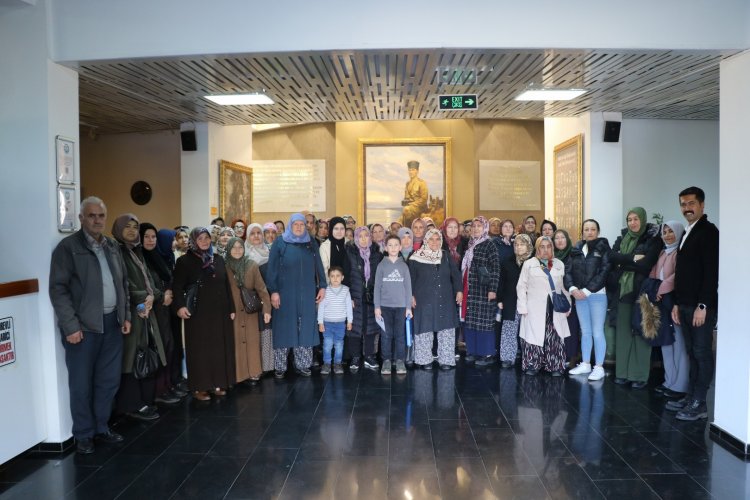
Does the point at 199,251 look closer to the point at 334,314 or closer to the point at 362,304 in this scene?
the point at 334,314

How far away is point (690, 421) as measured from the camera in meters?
3.99

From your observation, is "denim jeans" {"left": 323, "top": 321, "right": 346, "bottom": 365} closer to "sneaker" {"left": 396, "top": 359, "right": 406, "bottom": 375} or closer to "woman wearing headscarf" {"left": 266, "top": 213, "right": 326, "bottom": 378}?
"woman wearing headscarf" {"left": 266, "top": 213, "right": 326, "bottom": 378}

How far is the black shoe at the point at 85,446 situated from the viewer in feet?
11.6

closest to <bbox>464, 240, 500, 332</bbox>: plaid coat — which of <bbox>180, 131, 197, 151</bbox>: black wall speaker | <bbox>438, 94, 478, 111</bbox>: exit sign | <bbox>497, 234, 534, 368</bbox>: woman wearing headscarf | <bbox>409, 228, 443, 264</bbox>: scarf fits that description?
<bbox>497, 234, 534, 368</bbox>: woman wearing headscarf

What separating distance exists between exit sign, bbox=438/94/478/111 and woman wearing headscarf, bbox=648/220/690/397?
218 centimetres

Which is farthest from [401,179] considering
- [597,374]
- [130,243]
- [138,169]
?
[130,243]

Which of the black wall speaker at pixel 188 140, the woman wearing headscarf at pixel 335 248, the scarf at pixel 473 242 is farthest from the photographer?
the black wall speaker at pixel 188 140

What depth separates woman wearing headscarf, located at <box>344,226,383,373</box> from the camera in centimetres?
536

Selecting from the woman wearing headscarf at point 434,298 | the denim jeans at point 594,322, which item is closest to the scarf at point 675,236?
the denim jeans at point 594,322

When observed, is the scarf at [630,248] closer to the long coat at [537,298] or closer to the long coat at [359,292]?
the long coat at [537,298]

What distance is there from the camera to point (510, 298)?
5.43m

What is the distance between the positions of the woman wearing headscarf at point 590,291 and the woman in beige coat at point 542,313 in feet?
0.43

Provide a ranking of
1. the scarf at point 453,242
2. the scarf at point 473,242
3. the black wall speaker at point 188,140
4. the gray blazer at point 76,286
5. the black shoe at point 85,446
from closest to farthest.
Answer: the gray blazer at point 76,286 → the black shoe at point 85,446 → the scarf at point 473,242 → the scarf at point 453,242 → the black wall speaker at point 188,140

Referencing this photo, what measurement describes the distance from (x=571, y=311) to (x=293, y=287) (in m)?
2.82
